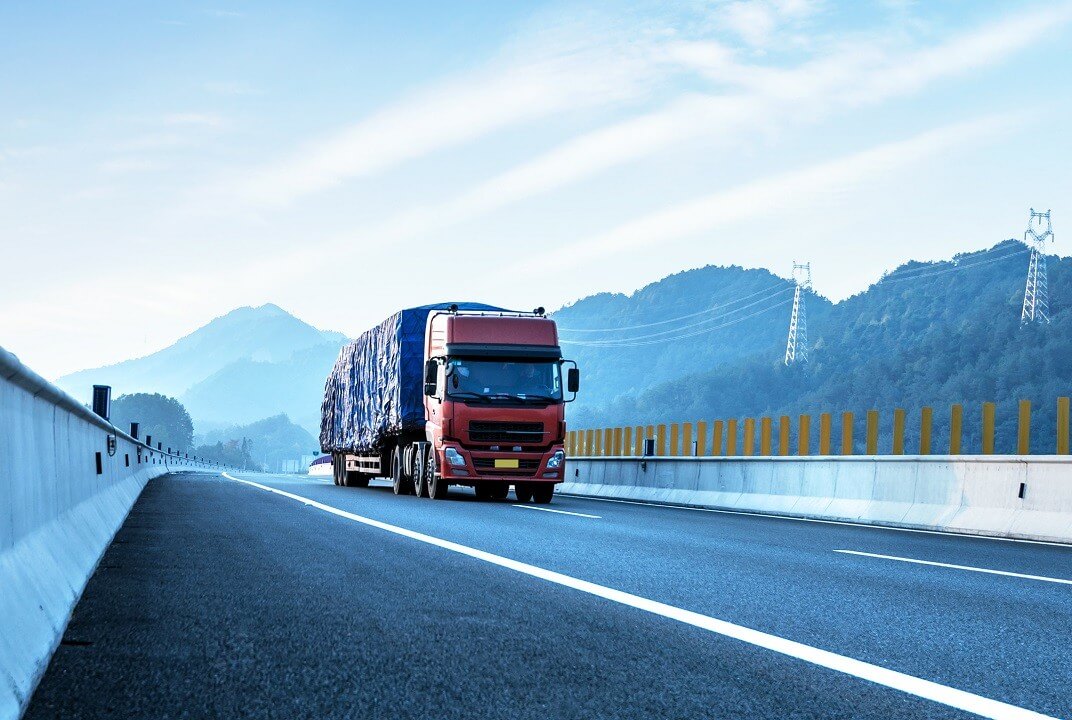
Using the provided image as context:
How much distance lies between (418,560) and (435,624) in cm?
318

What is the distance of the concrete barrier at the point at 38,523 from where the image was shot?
4.38 metres

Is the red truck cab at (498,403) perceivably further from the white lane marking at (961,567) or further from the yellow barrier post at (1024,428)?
the white lane marking at (961,567)

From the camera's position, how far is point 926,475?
16.4m

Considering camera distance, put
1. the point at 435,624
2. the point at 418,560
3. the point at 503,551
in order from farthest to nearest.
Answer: the point at 503,551, the point at 418,560, the point at 435,624

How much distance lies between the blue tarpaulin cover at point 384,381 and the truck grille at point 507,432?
2.29 metres

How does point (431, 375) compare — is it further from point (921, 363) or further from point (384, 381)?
point (921, 363)

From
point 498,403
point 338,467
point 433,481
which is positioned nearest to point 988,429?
point 498,403

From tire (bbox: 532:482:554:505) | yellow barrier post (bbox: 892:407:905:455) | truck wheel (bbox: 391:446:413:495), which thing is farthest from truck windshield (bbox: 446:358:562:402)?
yellow barrier post (bbox: 892:407:905:455)

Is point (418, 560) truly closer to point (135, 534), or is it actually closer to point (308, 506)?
point (135, 534)

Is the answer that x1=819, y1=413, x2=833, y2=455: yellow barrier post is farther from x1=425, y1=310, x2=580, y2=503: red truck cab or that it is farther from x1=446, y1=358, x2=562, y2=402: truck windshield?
x1=446, y1=358, x2=562, y2=402: truck windshield

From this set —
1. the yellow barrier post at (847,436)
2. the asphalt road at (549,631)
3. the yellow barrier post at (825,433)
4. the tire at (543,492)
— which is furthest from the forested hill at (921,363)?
the asphalt road at (549,631)

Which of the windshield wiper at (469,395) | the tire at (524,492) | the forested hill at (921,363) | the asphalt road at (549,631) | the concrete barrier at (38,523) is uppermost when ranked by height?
the forested hill at (921,363)

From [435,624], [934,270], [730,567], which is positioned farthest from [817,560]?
[934,270]

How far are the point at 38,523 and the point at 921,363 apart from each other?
404ft
